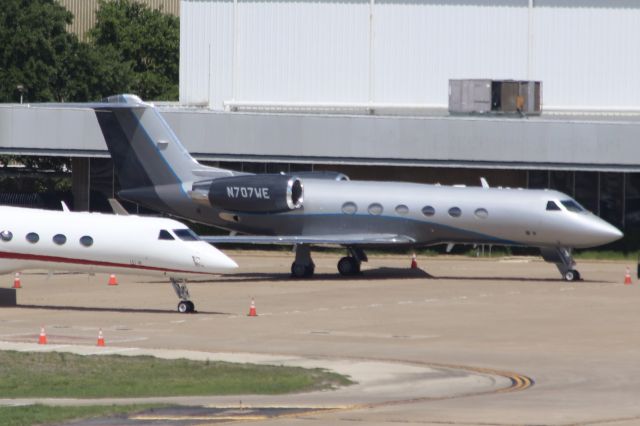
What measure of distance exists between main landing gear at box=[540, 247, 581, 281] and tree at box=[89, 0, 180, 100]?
170ft

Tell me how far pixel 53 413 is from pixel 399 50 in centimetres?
4238

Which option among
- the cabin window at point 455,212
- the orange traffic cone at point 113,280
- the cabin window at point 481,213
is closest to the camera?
the orange traffic cone at point 113,280

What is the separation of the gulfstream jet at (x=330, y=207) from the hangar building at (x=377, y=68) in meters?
8.95

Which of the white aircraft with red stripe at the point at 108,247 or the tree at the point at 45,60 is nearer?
the white aircraft with red stripe at the point at 108,247

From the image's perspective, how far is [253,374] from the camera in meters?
24.3

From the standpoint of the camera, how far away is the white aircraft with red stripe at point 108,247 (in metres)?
33.8

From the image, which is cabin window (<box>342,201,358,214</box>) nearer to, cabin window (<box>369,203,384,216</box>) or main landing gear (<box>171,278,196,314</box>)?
cabin window (<box>369,203,384,216</box>)

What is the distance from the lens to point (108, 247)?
112ft

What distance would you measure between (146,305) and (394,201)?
34.6 feet

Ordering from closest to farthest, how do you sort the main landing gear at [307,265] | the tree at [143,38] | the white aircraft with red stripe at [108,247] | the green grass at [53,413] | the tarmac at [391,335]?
the green grass at [53,413] → the tarmac at [391,335] → the white aircraft with red stripe at [108,247] → the main landing gear at [307,265] → the tree at [143,38]

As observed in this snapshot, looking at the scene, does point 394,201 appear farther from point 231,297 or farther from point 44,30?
point 44,30

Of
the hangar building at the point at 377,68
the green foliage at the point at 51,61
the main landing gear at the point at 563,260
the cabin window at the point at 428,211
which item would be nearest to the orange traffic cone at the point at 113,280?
the cabin window at the point at 428,211

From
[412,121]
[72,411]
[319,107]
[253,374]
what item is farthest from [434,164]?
[72,411]

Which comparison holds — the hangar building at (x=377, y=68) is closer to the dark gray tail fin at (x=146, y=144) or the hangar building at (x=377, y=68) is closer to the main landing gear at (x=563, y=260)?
the dark gray tail fin at (x=146, y=144)
